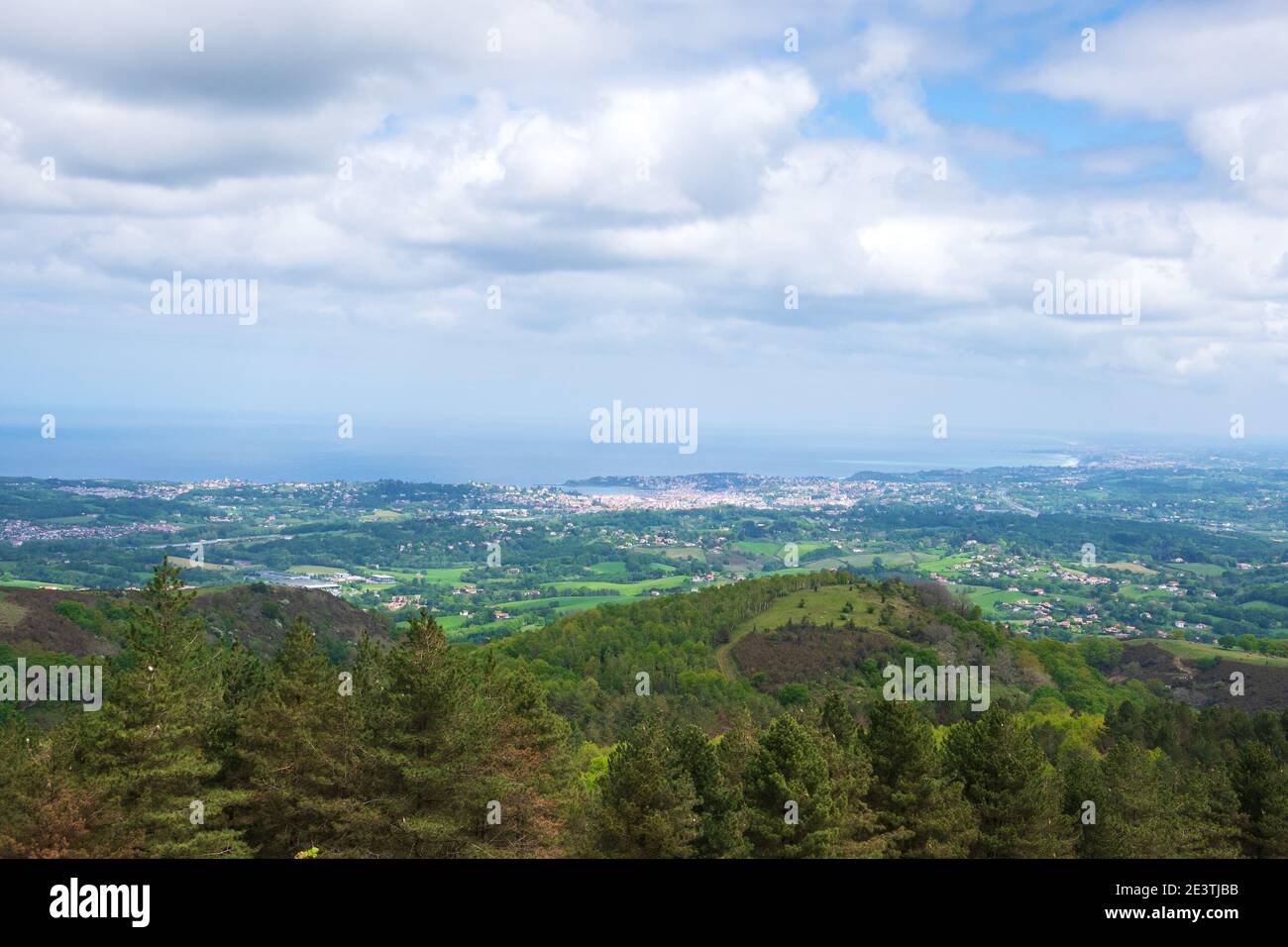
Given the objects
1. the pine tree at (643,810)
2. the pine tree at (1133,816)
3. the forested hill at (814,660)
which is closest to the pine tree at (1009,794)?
Answer: the pine tree at (1133,816)

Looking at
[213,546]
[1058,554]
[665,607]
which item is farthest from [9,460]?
[1058,554]

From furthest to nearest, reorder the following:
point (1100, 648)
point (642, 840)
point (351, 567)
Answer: point (351, 567) < point (1100, 648) < point (642, 840)

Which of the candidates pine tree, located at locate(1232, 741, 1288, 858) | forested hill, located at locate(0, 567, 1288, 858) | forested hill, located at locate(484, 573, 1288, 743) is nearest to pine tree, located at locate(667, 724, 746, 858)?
forested hill, located at locate(0, 567, 1288, 858)

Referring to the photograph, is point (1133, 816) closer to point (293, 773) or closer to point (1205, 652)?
point (293, 773)

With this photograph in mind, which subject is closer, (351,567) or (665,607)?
(665,607)

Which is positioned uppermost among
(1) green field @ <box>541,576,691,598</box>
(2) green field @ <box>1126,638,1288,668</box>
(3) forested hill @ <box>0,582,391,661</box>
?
(3) forested hill @ <box>0,582,391,661</box>

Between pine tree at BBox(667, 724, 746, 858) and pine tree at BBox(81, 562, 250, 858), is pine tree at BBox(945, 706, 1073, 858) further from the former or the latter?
pine tree at BBox(81, 562, 250, 858)

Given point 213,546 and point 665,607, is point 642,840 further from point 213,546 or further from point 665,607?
point 213,546

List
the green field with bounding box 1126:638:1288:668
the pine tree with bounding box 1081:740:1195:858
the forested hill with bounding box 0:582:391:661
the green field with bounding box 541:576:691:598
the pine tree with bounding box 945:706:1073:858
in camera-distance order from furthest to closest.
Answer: the green field with bounding box 541:576:691:598, the green field with bounding box 1126:638:1288:668, the forested hill with bounding box 0:582:391:661, the pine tree with bounding box 1081:740:1195:858, the pine tree with bounding box 945:706:1073:858
